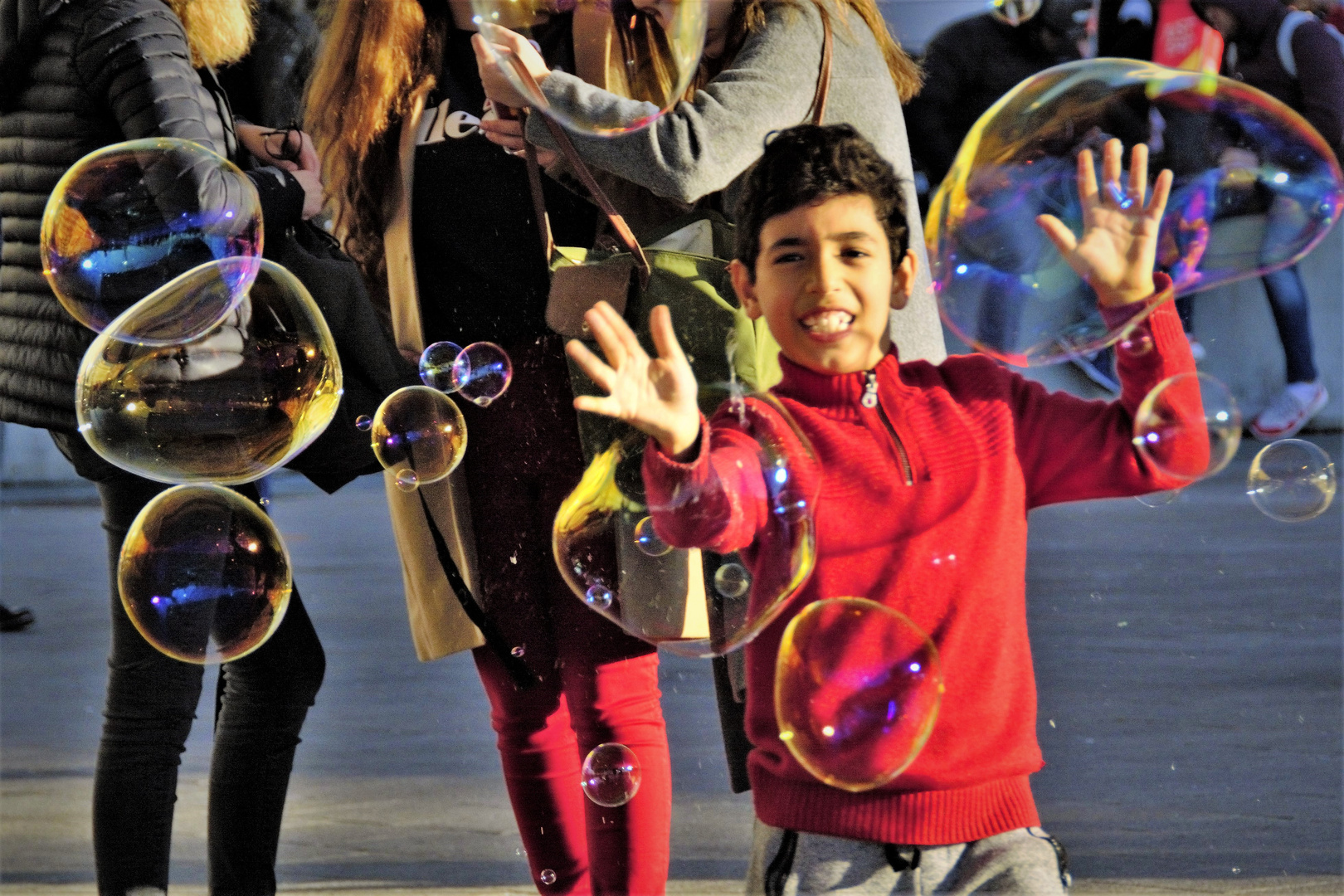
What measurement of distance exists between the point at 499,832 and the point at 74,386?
1346 mm

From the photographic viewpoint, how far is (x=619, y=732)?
2312mm

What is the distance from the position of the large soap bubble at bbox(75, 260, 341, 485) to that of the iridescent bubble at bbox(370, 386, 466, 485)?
0.11 m

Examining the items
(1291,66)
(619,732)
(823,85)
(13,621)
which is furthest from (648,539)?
(13,621)

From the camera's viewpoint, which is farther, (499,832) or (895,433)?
(499,832)

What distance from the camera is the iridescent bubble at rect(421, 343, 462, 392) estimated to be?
238 centimetres

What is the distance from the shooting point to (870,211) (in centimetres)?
191

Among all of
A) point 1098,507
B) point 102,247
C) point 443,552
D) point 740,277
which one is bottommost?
point 1098,507

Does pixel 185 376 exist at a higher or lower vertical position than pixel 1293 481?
higher

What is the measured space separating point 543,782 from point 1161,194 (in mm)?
1187

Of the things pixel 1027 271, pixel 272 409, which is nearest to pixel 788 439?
pixel 1027 271

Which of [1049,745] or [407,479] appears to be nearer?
[407,479]

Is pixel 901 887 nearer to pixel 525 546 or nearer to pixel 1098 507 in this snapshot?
pixel 525 546

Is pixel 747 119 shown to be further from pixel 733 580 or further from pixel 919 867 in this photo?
pixel 919 867

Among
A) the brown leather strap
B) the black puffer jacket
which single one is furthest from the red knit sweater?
the black puffer jacket
